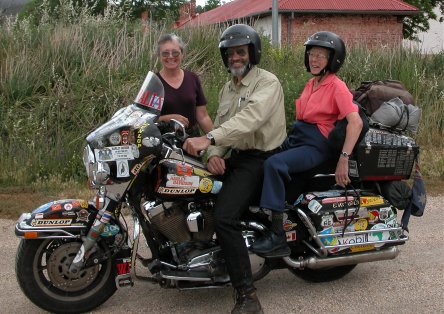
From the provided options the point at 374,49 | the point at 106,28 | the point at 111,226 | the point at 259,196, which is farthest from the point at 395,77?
→ the point at 111,226

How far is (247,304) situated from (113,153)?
4.56 feet

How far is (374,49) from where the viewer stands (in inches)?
477

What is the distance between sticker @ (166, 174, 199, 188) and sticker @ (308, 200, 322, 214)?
2.89ft

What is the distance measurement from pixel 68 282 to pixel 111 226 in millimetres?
488

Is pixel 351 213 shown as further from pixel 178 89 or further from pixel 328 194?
pixel 178 89

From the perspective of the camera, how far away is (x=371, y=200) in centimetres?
436

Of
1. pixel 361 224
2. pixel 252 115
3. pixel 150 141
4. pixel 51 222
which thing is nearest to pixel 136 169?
pixel 150 141

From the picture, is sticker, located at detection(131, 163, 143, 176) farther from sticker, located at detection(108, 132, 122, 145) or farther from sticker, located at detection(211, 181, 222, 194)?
sticker, located at detection(211, 181, 222, 194)

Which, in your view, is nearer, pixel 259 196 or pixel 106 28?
pixel 259 196

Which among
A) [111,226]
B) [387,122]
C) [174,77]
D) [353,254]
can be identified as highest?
[174,77]

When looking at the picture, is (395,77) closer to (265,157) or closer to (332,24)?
(265,157)

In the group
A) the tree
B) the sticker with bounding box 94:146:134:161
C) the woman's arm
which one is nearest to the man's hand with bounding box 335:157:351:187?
the woman's arm

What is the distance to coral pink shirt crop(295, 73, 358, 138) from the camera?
4094mm

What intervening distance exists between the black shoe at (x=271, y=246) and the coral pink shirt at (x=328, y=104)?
32.8 inches
